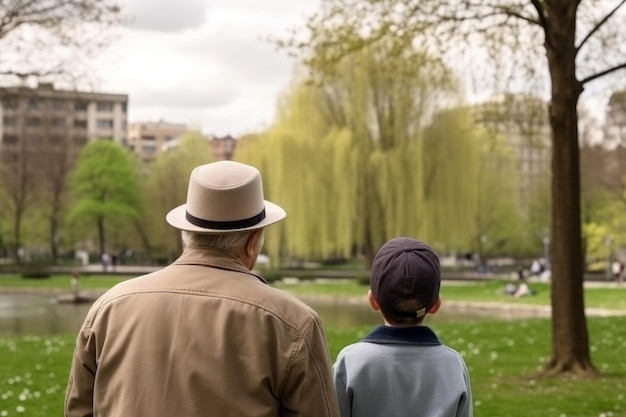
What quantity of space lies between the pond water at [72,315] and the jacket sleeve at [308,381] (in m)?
19.1

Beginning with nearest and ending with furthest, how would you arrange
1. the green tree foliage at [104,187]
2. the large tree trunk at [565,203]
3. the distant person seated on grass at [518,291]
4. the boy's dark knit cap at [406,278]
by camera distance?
the boy's dark knit cap at [406,278] < the large tree trunk at [565,203] < the distant person seated on grass at [518,291] < the green tree foliage at [104,187]

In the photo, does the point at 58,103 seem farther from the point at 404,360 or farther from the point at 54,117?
the point at 404,360

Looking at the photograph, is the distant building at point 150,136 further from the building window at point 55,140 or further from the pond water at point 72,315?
the pond water at point 72,315

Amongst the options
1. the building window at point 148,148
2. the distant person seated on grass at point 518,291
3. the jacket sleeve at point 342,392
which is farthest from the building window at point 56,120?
the building window at point 148,148

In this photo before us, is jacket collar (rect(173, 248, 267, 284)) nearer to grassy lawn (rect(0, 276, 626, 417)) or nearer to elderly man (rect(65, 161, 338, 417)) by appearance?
elderly man (rect(65, 161, 338, 417))

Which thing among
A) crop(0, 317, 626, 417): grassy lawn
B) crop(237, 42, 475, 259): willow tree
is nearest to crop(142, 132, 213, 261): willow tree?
crop(237, 42, 475, 259): willow tree

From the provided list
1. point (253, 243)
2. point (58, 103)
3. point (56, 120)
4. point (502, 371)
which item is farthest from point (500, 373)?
point (56, 120)

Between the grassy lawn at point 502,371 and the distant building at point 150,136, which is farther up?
the distant building at point 150,136

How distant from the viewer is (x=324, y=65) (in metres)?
12.5

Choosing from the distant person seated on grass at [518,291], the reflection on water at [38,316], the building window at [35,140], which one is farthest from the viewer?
the building window at [35,140]

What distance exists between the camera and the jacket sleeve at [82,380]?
2607 mm

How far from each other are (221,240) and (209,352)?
38 cm

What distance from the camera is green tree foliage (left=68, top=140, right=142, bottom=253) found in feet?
189

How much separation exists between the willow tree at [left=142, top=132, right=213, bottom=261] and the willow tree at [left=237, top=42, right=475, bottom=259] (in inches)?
978
